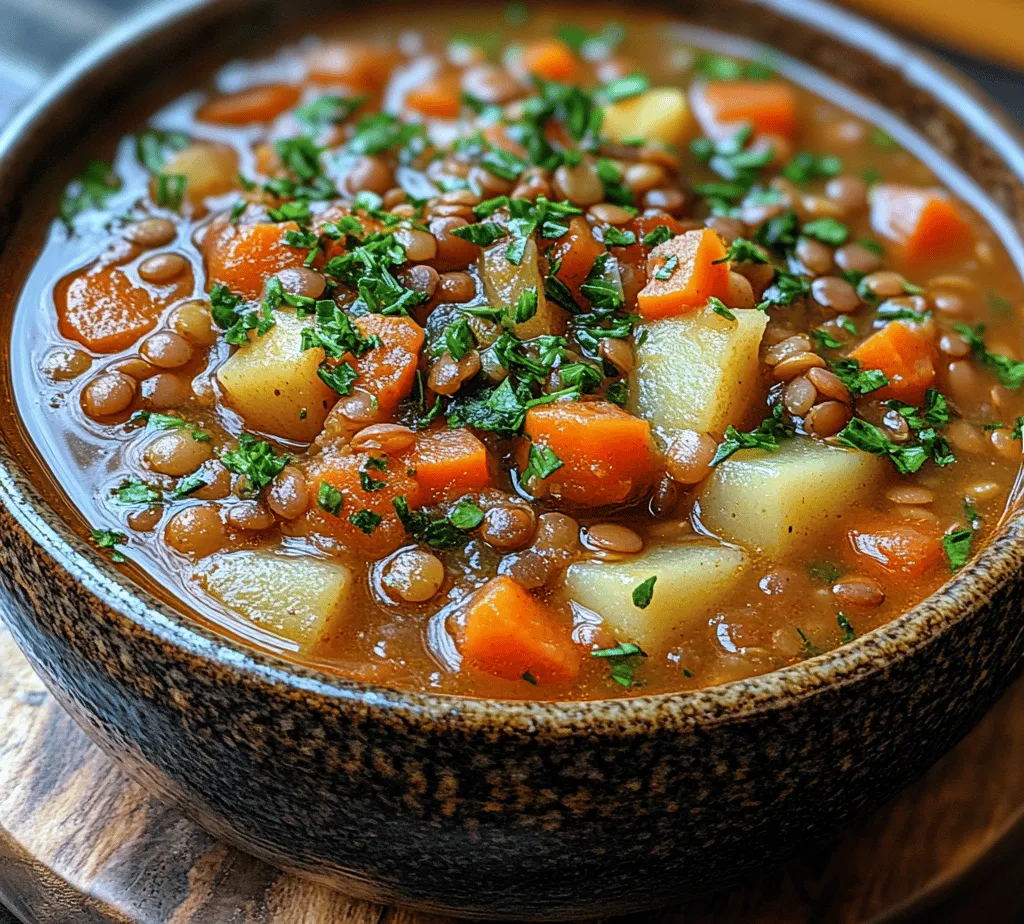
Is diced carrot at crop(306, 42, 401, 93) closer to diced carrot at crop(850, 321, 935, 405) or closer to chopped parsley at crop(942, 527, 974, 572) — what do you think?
diced carrot at crop(850, 321, 935, 405)

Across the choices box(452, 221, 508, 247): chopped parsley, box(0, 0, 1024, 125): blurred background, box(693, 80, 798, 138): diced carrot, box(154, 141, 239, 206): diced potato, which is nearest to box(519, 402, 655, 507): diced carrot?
box(452, 221, 508, 247): chopped parsley

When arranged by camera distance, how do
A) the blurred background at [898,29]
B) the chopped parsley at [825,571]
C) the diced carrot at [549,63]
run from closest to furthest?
the chopped parsley at [825,571] < the diced carrot at [549,63] < the blurred background at [898,29]

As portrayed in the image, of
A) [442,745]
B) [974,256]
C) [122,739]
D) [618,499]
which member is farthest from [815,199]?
[122,739]

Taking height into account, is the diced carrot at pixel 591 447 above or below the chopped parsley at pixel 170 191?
above

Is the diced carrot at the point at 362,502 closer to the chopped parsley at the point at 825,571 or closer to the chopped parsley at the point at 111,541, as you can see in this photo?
the chopped parsley at the point at 111,541

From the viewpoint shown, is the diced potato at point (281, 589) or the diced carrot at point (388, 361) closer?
the diced potato at point (281, 589)

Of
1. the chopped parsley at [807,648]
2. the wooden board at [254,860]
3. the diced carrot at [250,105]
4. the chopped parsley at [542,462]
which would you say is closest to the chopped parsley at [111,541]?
the wooden board at [254,860]
